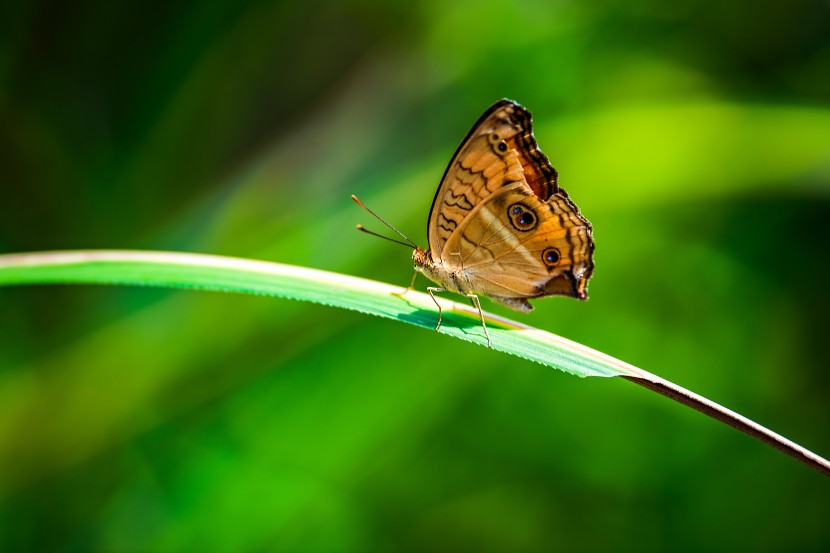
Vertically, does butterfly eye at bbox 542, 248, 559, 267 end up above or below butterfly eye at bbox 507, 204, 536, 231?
below

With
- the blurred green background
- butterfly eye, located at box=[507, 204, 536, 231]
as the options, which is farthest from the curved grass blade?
the blurred green background

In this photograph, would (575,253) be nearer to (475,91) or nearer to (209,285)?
(209,285)

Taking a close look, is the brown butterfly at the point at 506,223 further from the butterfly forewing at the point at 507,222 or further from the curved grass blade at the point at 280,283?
the curved grass blade at the point at 280,283

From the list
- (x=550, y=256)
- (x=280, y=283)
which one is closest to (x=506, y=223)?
(x=550, y=256)

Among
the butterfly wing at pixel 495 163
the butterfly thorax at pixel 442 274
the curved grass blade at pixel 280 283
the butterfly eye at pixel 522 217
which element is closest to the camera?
the curved grass blade at pixel 280 283

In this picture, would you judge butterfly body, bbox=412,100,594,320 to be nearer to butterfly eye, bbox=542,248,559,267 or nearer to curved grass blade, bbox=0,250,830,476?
butterfly eye, bbox=542,248,559,267

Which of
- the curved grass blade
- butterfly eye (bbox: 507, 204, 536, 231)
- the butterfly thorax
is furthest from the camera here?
the butterfly thorax

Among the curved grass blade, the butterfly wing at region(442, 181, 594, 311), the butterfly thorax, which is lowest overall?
the curved grass blade

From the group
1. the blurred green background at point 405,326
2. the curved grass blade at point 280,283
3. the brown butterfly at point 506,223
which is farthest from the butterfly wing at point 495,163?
the blurred green background at point 405,326
